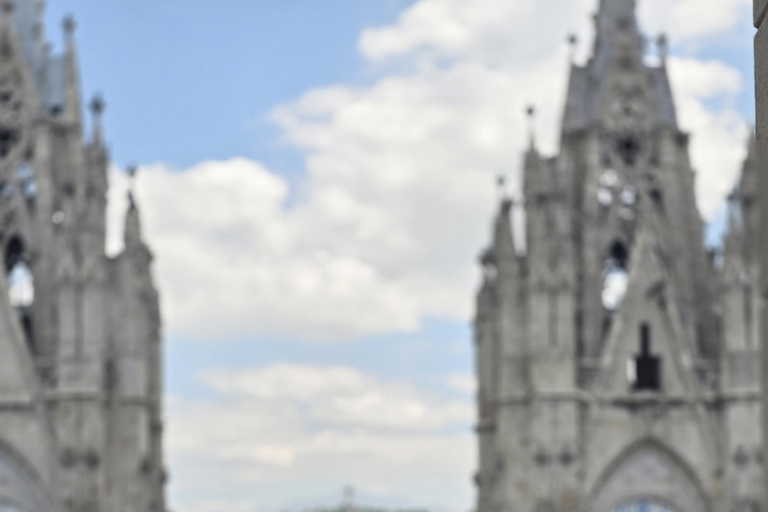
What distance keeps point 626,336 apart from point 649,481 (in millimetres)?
3773

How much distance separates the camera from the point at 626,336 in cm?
4362

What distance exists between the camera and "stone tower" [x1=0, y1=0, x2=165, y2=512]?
139ft

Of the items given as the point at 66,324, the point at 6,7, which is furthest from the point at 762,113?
the point at 6,7

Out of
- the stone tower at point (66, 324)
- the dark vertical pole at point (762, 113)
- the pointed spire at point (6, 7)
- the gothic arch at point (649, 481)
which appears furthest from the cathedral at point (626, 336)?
the dark vertical pole at point (762, 113)

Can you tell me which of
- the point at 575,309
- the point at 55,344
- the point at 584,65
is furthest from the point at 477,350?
the point at 55,344

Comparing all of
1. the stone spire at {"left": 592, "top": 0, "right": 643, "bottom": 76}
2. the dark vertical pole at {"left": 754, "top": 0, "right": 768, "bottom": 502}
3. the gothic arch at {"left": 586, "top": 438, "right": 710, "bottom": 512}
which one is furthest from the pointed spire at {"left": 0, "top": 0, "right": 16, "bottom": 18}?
the dark vertical pole at {"left": 754, "top": 0, "right": 768, "bottom": 502}

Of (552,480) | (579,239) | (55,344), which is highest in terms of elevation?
(579,239)

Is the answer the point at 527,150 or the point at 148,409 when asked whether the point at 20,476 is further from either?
the point at 527,150

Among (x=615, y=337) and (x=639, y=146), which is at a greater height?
(x=639, y=146)

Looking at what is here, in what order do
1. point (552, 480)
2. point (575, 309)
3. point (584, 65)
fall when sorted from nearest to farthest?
point (552, 480)
point (575, 309)
point (584, 65)

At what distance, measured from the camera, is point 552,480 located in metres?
42.0

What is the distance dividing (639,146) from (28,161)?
16.6m

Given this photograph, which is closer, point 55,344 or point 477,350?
point 55,344

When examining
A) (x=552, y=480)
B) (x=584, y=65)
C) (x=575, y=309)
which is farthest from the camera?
(x=584, y=65)
